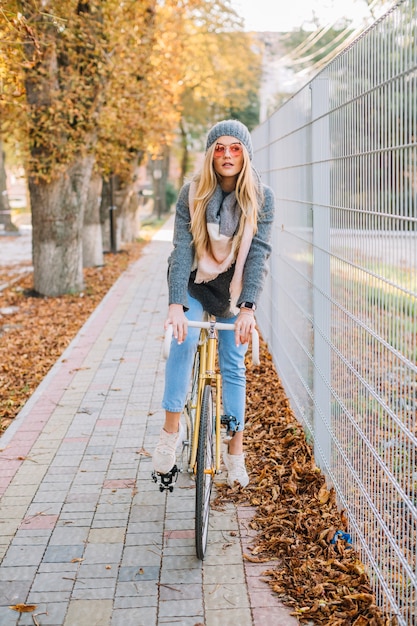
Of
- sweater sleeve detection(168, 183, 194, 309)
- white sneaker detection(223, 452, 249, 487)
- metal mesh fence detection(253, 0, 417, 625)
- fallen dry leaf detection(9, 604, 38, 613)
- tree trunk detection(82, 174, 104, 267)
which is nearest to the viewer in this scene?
metal mesh fence detection(253, 0, 417, 625)

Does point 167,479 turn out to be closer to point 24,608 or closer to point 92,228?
point 24,608

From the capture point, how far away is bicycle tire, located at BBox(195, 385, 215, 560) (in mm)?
4250

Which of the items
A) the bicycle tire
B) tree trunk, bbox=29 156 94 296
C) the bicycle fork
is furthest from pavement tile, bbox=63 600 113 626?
tree trunk, bbox=29 156 94 296

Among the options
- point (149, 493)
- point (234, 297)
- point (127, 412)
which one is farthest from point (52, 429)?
point (234, 297)

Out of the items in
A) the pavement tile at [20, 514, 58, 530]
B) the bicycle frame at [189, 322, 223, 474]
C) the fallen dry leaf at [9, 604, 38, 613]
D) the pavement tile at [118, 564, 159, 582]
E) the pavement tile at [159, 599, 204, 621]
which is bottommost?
the pavement tile at [159, 599, 204, 621]

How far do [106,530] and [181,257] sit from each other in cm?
148

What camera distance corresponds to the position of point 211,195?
4.69 metres

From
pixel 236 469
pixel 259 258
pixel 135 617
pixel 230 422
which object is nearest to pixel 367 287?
pixel 259 258

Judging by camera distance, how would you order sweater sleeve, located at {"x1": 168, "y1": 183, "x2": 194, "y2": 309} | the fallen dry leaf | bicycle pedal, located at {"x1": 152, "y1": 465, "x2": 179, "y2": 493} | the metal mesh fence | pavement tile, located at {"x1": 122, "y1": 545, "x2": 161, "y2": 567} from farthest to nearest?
bicycle pedal, located at {"x1": 152, "y1": 465, "x2": 179, "y2": 493} < sweater sleeve, located at {"x1": 168, "y1": 183, "x2": 194, "y2": 309} < pavement tile, located at {"x1": 122, "y1": 545, "x2": 161, "y2": 567} < the fallen dry leaf < the metal mesh fence

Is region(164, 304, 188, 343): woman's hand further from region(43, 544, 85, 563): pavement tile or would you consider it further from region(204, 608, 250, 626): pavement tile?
region(204, 608, 250, 626): pavement tile

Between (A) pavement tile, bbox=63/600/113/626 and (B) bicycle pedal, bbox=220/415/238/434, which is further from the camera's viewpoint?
(B) bicycle pedal, bbox=220/415/238/434

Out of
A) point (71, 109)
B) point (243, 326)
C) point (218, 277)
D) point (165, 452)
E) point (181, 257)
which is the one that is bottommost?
point (165, 452)

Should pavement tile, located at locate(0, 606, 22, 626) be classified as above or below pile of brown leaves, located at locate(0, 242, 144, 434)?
below

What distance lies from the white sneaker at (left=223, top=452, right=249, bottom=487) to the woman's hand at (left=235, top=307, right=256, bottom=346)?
40.3 inches
